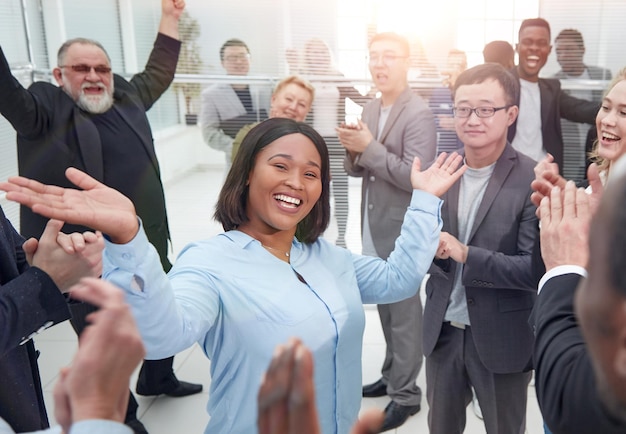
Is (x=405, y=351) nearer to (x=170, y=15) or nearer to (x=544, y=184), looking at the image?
(x=544, y=184)

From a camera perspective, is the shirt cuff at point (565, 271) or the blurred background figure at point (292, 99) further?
the blurred background figure at point (292, 99)

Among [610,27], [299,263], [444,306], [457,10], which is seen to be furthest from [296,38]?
[299,263]

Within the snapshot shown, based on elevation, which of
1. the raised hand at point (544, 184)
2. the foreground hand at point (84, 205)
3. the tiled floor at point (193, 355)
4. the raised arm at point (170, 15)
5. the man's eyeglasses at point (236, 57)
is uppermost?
the raised arm at point (170, 15)

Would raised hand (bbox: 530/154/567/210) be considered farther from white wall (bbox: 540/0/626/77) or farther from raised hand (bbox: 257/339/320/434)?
white wall (bbox: 540/0/626/77)

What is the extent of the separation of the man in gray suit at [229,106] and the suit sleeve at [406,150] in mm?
1115

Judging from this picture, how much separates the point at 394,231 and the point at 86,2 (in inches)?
95.2

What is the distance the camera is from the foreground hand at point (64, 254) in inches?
44.0

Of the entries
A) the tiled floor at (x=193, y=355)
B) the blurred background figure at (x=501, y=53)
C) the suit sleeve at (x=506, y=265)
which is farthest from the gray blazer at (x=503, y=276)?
the blurred background figure at (x=501, y=53)

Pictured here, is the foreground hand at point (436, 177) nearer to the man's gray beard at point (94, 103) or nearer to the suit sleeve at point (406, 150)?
the suit sleeve at point (406, 150)

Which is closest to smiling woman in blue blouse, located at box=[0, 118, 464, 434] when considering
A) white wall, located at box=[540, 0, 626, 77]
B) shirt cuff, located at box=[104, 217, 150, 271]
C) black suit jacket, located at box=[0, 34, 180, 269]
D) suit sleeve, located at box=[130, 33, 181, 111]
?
shirt cuff, located at box=[104, 217, 150, 271]

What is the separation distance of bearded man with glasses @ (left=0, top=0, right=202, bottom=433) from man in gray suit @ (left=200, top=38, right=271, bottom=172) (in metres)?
0.51

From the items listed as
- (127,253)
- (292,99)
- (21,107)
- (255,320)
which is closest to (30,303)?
(127,253)

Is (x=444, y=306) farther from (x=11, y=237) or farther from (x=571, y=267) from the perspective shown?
(x=11, y=237)

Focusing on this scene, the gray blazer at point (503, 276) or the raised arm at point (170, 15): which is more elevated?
the raised arm at point (170, 15)
